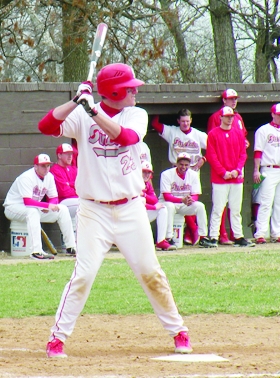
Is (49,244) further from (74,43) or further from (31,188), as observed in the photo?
(74,43)

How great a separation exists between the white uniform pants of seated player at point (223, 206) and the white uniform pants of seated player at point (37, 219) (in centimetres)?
223

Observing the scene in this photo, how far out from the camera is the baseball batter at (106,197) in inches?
176

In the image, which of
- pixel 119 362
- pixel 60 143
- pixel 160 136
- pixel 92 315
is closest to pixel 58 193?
pixel 60 143

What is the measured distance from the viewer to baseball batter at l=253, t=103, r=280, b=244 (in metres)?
11.4

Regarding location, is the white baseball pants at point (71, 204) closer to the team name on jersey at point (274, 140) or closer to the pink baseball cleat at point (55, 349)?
the team name on jersey at point (274, 140)

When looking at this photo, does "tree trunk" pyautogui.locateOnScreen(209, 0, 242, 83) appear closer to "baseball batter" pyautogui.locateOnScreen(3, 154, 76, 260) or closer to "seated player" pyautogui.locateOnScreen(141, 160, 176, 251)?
"seated player" pyautogui.locateOnScreen(141, 160, 176, 251)

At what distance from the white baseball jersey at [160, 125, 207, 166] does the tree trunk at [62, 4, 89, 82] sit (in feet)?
10.7

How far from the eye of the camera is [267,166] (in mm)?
11531

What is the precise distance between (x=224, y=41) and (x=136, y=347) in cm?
1454

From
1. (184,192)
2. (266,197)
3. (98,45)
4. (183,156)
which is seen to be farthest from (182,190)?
(98,45)

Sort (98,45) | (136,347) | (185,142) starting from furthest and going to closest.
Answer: (185,142) → (98,45) → (136,347)

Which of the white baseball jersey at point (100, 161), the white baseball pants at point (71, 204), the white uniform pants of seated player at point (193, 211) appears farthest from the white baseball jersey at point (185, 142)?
the white baseball jersey at point (100, 161)

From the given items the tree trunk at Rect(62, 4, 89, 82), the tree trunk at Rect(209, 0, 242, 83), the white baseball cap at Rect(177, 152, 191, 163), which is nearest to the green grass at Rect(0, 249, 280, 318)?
the white baseball cap at Rect(177, 152, 191, 163)

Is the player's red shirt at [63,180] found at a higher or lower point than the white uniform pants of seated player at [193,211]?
higher
